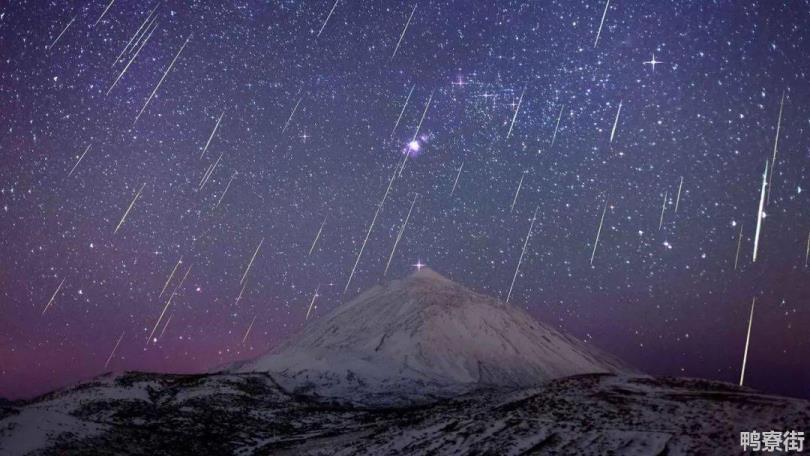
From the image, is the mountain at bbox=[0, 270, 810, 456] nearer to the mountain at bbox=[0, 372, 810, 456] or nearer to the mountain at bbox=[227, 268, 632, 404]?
the mountain at bbox=[0, 372, 810, 456]

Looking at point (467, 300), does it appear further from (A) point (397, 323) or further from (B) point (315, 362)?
(B) point (315, 362)

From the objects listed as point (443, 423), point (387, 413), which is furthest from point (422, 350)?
point (443, 423)

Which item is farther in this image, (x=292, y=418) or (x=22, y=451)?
(x=292, y=418)

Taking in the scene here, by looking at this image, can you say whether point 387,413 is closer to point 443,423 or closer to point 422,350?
point 443,423

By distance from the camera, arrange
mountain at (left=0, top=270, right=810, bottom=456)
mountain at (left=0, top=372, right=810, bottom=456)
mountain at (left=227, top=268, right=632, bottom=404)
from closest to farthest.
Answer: mountain at (left=0, top=372, right=810, bottom=456) < mountain at (left=0, top=270, right=810, bottom=456) < mountain at (left=227, top=268, right=632, bottom=404)

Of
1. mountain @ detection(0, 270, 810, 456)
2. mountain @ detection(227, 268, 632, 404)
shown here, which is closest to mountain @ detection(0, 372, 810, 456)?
mountain @ detection(0, 270, 810, 456)

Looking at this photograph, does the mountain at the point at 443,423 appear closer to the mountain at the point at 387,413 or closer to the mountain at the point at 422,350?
the mountain at the point at 387,413

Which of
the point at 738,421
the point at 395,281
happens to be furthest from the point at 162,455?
the point at 395,281
